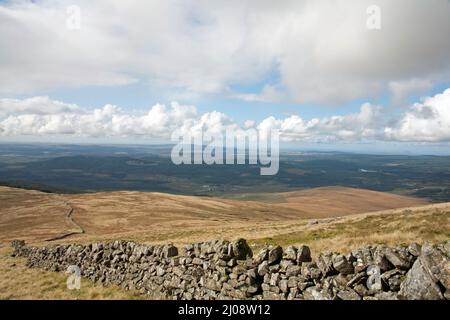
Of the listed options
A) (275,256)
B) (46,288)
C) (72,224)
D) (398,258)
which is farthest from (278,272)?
(72,224)

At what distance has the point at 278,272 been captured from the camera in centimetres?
1348

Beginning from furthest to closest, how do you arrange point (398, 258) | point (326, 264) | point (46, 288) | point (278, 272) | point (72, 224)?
point (72, 224), point (46, 288), point (278, 272), point (326, 264), point (398, 258)

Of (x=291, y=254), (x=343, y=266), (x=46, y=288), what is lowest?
(x=46, y=288)

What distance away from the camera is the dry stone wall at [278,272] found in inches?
402

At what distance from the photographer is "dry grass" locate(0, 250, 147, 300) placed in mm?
19234

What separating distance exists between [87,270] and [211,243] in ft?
40.0

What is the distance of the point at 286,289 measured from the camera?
12906 mm

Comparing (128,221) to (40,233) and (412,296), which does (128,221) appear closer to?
(40,233)

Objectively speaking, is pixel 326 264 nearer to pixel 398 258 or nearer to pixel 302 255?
pixel 302 255

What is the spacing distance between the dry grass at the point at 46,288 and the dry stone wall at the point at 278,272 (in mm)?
968

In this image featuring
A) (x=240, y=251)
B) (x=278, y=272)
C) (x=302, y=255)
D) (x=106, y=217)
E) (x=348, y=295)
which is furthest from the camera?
(x=106, y=217)

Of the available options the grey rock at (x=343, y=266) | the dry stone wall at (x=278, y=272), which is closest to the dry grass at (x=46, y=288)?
the dry stone wall at (x=278, y=272)

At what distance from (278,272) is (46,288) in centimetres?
1657
